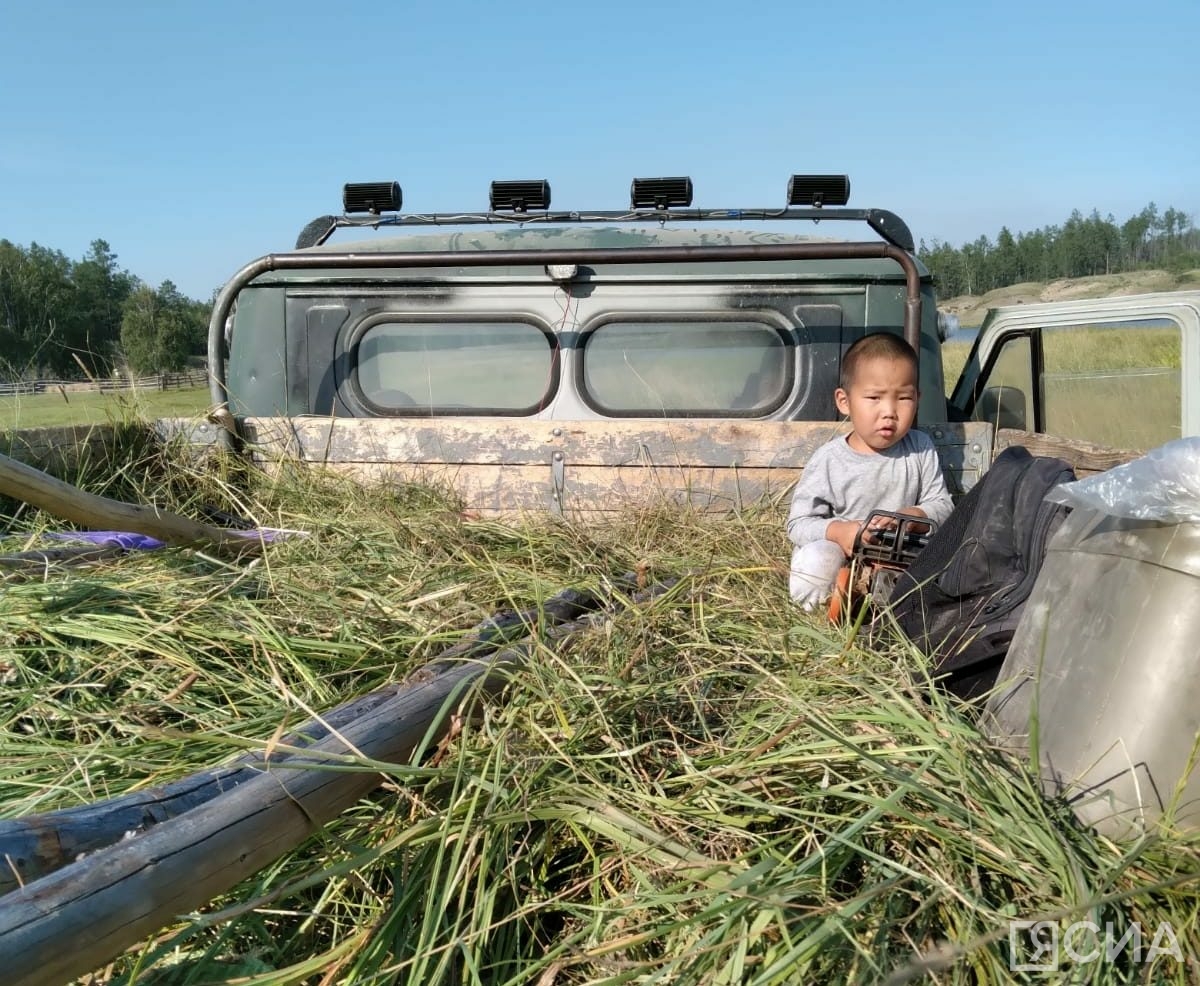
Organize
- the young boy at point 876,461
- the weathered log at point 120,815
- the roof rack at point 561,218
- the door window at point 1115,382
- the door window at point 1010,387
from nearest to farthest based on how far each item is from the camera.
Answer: the weathered log at point 120,815
the young boy at point 876,461
the door window at point 1115,382
the door window at point 1010,387
the roof rack at point 561,218

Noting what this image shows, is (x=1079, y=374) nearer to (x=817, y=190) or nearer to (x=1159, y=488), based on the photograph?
(x=817, y=190)

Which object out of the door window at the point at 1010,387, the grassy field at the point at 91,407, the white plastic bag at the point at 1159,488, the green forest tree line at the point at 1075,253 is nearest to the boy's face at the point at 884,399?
the door window at the point at 1010,387

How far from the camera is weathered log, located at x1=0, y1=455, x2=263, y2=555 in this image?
281 cm

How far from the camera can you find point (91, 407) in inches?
166

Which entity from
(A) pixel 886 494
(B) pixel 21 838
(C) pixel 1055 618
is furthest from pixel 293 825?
(A) pixel 886 494

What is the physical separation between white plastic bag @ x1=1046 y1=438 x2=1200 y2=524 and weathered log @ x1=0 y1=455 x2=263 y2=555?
240 centimetres

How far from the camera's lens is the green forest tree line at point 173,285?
39.0 ft

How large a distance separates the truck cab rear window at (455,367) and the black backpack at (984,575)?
226 cm

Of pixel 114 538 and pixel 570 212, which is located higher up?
pixel 570 212

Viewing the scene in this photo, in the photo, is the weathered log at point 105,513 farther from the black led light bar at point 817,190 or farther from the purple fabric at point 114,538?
the black led light bar at point 817,190

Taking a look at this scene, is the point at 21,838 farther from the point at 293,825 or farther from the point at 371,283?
the point at 371,283

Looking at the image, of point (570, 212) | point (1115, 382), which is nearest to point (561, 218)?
point (570, 212)

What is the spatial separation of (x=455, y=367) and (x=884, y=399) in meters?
1.96

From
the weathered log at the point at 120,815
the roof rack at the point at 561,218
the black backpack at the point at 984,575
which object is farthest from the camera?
the roof rack at the point at 561,218
